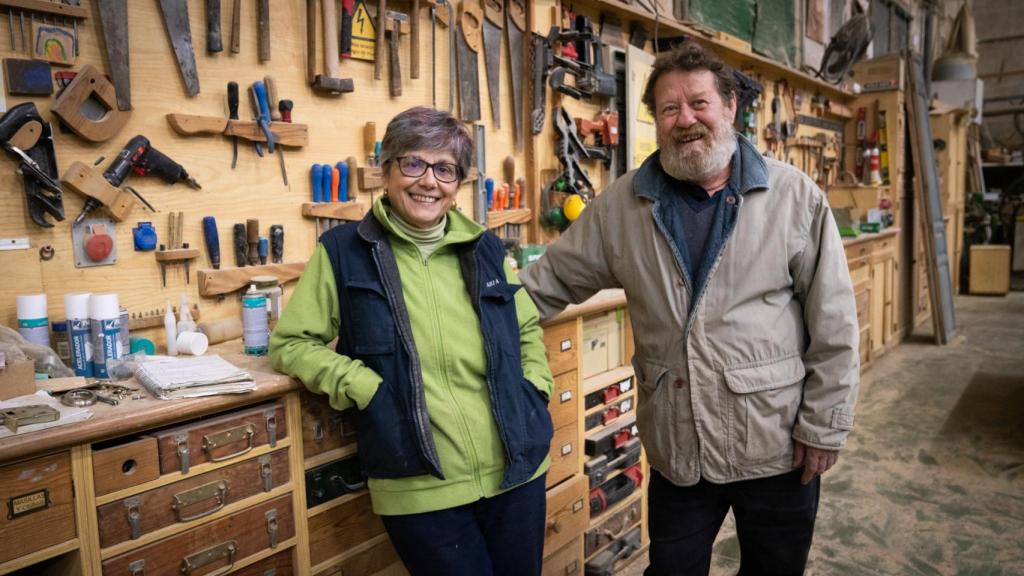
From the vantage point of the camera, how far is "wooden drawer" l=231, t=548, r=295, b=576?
168 centimetres

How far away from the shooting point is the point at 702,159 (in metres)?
1.78

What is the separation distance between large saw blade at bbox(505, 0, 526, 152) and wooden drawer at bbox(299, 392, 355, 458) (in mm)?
1768

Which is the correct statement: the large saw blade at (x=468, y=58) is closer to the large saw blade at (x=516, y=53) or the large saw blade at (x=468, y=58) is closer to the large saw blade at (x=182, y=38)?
the large saw blade at (x=516, y=53)

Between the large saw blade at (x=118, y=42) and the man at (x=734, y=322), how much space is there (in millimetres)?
1414

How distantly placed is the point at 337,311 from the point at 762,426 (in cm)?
107

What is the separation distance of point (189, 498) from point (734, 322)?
1310 millimetres

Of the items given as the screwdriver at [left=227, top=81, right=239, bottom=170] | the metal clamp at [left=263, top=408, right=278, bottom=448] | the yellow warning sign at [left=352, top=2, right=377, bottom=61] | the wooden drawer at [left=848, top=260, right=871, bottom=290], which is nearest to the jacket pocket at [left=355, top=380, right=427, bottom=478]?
the metal clamp at [left=263, top=408, right=278, bottom=448]

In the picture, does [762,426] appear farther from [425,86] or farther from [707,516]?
[425,86]

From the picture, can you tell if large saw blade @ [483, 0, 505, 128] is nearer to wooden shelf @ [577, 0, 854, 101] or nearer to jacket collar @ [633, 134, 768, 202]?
wooden shelf @ [577, 0, 854, 101]

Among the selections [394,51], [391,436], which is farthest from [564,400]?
[394,51]

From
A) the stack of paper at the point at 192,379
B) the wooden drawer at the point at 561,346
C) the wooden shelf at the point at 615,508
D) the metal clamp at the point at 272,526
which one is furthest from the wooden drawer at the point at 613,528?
the stack of paper at the point at 192,379

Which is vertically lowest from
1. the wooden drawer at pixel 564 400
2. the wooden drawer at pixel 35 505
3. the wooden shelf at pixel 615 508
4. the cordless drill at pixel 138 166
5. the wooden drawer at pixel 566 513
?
the wooden shelf at pixel 615 508

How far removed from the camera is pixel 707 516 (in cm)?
190

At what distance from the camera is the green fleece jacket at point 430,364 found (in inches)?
63.0
